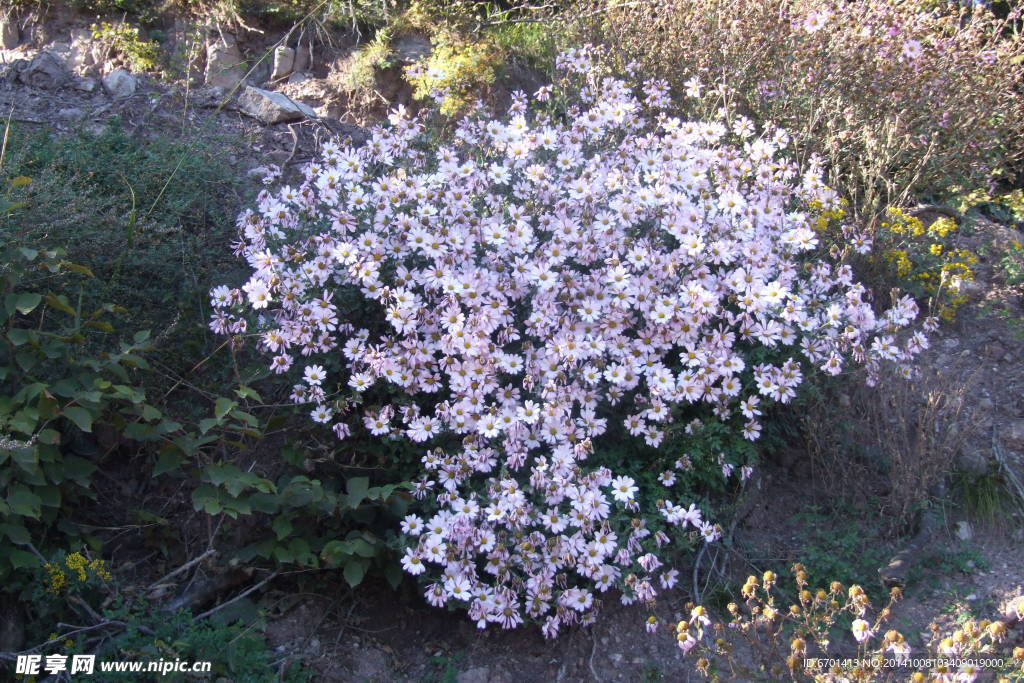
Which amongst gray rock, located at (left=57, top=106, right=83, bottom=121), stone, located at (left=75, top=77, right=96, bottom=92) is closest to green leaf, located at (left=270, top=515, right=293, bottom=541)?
Answer: gray rock, located at (left=57, top=106, right=83, bottom=121)

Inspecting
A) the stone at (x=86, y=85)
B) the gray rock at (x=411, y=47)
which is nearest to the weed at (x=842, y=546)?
the gray rock at (x=411, y=47)

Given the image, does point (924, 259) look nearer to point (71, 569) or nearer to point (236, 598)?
point (236, 598)

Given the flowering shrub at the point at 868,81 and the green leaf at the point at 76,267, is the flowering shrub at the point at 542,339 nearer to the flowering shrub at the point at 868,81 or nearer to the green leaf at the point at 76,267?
the green leaf at the point at 76,267

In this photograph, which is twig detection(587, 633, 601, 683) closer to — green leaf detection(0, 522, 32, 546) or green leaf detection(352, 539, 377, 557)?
green leaf detection(352, 539, 377, 557)

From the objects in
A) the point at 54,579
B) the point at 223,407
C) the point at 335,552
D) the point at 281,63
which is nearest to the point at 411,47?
the point at 281,63

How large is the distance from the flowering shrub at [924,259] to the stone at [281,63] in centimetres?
391

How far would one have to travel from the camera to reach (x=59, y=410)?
2.85 meters

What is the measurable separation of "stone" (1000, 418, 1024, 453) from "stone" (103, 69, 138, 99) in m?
5.13

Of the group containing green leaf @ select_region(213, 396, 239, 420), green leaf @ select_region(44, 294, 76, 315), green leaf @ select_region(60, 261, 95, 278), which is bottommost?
green leaf @ select_region(213, 396, 239, 420)

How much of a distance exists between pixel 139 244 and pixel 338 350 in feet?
3.86

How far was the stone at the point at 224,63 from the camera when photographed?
5.53m

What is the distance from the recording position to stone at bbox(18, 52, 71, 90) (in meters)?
5.08

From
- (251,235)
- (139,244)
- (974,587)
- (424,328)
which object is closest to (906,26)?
(974,587)

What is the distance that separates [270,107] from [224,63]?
2.34ft
